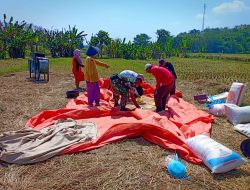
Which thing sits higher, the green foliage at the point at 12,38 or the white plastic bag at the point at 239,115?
the green foliage at the point at 12,38

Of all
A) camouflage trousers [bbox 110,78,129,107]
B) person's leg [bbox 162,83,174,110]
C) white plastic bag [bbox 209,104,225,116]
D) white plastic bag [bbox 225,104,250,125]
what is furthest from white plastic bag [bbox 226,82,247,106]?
camouflage trousers [bbox 110,78,129,107]

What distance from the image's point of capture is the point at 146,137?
448 cm

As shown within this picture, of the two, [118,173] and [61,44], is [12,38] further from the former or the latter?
[118,173]

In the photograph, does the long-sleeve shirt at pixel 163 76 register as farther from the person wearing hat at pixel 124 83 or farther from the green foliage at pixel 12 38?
the green foliage at pixel 12 38

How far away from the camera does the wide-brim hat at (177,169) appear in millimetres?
3395

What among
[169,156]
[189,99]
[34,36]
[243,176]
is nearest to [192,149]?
[169,156]

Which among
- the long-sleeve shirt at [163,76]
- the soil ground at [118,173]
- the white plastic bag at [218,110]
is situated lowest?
the soil ground at [118,173]

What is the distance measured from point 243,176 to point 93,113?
3.12 metres

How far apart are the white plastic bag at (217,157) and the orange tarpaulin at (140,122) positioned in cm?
15

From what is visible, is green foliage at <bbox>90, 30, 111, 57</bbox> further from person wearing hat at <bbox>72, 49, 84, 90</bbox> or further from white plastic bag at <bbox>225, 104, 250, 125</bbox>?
white plastic bag at <bbox>225, 104, 250, 125</bbox>

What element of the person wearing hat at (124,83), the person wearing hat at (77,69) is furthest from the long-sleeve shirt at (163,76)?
the person wearing hat at (77,69)

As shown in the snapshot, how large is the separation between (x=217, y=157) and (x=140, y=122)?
1.38 metres

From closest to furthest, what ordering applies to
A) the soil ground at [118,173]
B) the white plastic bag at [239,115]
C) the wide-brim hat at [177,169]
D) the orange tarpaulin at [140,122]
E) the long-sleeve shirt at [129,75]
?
the soil ground at [118,173], the wide-brim hat at [177,169], the orange tarpaulin at [140,122], the white plastic bag at [239,115], the long-sleeve shirt at [129,75]

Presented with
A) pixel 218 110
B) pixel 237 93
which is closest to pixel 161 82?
pixel 218 110
